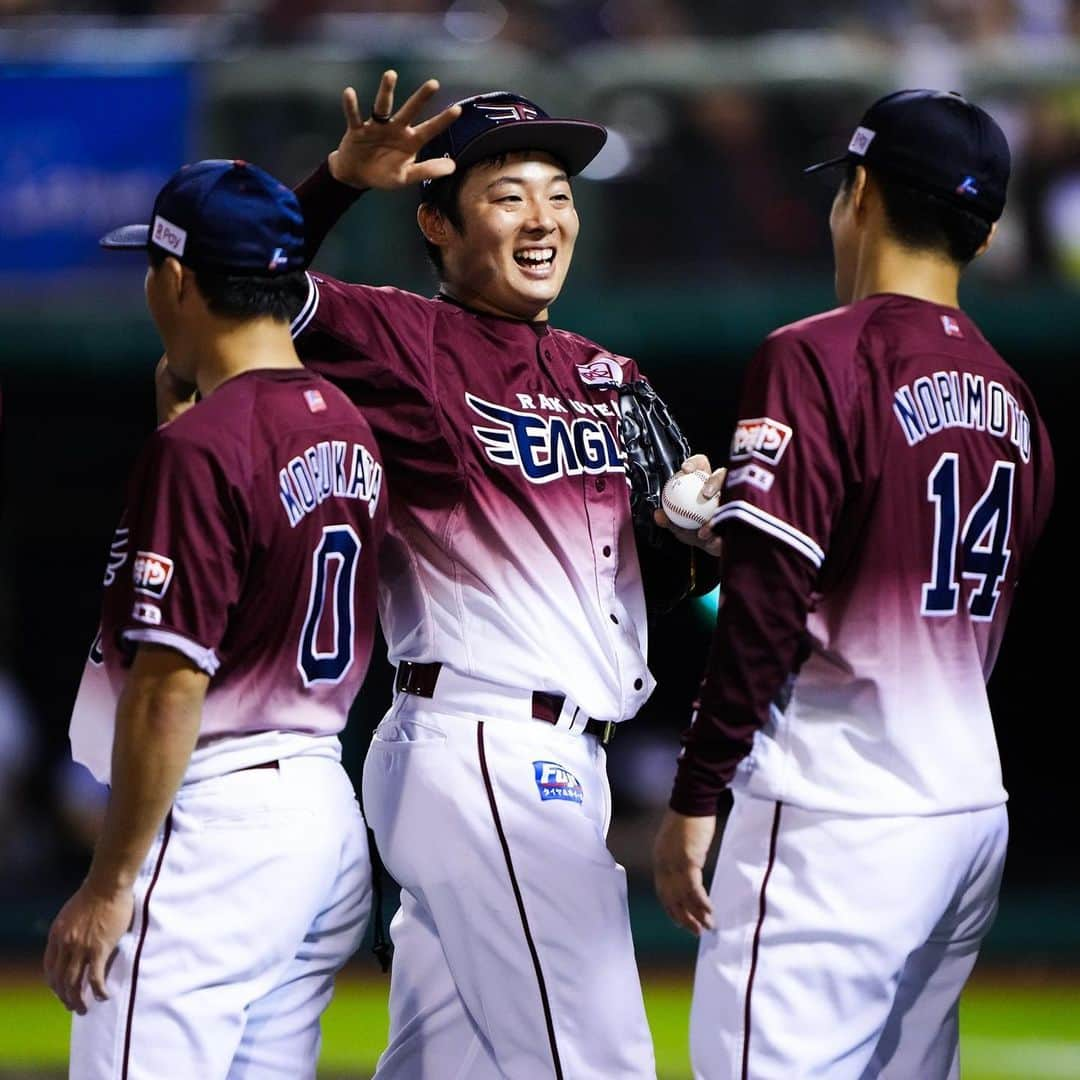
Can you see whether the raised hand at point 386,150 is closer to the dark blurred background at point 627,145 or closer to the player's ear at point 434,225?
the player's ear at point 434,225

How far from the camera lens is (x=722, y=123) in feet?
25.5

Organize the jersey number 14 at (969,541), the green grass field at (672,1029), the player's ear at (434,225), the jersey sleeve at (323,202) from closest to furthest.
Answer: the jersey number 14 at (969,541) → the jersey sleeve at (323,202) → the player's ear at (434,225) → the green grass field at (672,1029)

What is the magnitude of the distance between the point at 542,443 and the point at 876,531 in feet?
2.47

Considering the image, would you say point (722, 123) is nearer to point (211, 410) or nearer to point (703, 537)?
point (703, 537)

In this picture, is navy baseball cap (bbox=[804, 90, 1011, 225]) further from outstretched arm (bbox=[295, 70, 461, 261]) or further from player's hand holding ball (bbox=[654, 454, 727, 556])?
outstretched arm (bbox=[295, 70, 461, 261])

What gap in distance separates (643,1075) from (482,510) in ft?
3.42

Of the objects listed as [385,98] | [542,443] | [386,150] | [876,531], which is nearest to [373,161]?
[386,150]

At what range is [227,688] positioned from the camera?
2.87 metres

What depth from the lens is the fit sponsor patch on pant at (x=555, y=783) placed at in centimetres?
327

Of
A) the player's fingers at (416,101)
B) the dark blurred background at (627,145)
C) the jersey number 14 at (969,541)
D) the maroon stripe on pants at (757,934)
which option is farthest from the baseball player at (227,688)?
the dark blurred background at (627,145)

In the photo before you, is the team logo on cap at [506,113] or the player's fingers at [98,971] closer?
the player's fingers at [98,971]

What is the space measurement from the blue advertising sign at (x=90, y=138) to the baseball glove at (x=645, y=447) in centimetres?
444

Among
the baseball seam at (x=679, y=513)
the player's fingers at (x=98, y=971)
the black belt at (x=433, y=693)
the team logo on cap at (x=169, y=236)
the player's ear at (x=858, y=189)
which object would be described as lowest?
the player's fingers at (x=98, y=971)

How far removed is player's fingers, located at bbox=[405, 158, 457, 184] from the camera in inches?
132
